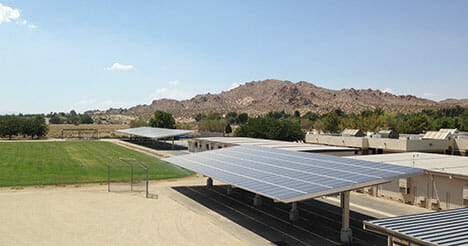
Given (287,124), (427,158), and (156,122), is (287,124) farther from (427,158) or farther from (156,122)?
(156,122)

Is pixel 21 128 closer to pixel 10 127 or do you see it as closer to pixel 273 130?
pixel 10 127

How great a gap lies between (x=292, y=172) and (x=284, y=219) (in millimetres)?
4081

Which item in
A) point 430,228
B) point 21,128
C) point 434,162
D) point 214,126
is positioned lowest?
point 430,228

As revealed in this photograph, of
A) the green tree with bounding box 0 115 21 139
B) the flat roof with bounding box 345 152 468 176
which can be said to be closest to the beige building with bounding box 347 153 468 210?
the flat roof with bounding box 345 152 468 176

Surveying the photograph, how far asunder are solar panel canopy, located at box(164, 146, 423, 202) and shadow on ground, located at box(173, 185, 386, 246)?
3.24 m

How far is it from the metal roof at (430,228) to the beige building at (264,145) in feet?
106

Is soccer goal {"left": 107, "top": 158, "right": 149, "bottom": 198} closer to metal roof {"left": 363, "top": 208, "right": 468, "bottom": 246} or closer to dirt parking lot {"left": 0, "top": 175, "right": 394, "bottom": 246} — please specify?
dirt parking lot {"left": 0, "top": 175, "right": 394, "bottom": 246}

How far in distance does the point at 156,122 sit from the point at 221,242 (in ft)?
354

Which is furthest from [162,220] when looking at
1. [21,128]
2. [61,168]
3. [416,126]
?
[21,128]

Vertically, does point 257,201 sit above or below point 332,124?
below

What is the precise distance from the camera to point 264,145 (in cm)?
5775

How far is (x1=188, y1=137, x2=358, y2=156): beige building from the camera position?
50969 mm

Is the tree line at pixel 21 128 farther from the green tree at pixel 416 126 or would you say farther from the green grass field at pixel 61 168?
the green tree at pixel 416 126

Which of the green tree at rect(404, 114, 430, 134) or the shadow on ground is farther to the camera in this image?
the green tree at rect(404, 114, 430, 134)
